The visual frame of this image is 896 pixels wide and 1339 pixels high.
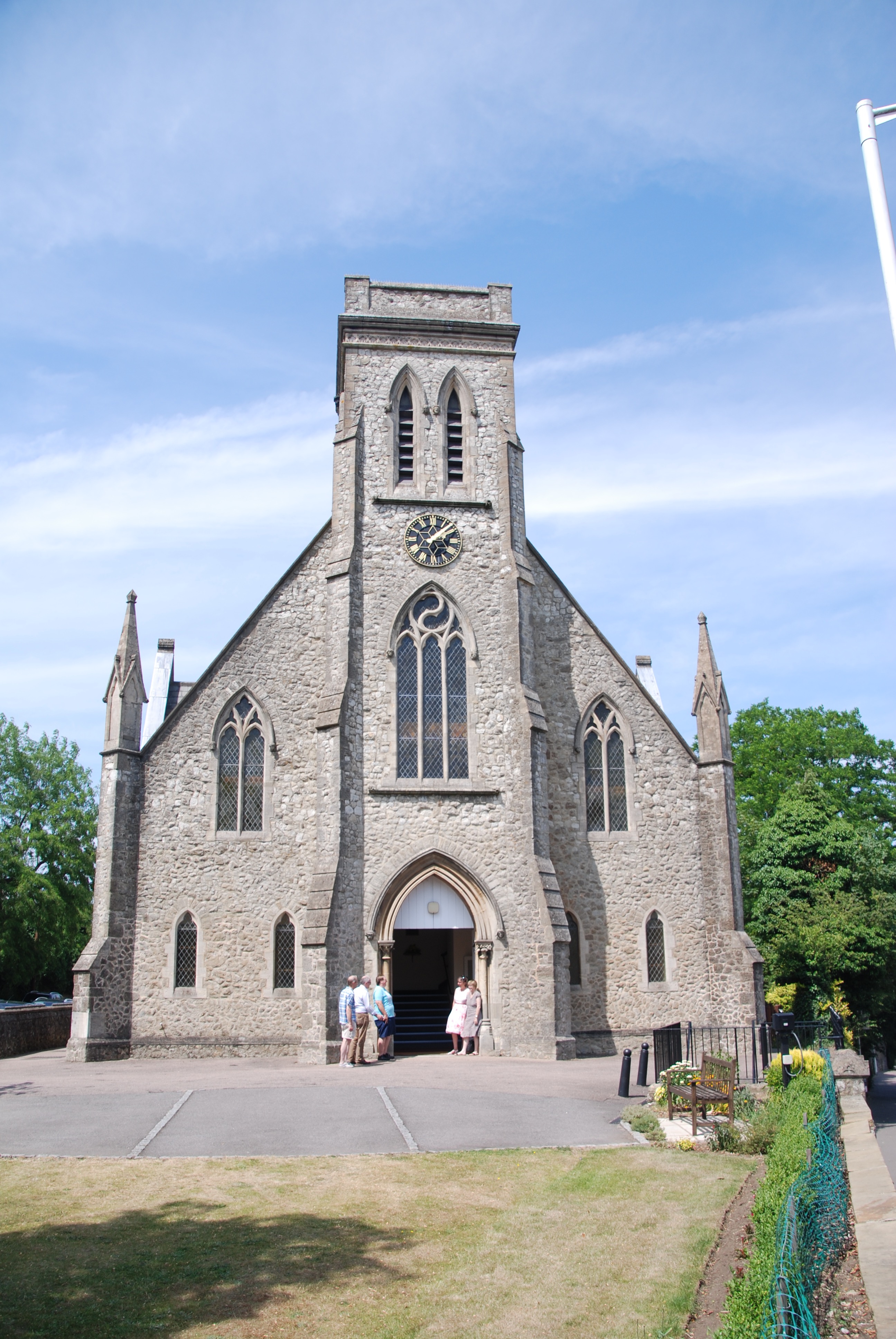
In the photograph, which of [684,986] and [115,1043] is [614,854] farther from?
[115,1043]

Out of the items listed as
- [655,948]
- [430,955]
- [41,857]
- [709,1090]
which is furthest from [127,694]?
[41,857]

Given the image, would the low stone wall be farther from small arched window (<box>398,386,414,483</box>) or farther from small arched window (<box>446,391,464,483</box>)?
small arched window (<box>446,391,464,483</box>)

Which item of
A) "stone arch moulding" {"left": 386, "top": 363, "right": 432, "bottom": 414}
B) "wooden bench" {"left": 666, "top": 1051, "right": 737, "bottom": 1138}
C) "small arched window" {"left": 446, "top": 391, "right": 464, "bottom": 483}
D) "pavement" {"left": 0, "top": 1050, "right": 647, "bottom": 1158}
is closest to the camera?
"pavement" {"left": 0, "top": 1050, "right": 647, "bottom": 1158}

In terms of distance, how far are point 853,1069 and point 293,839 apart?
40.7 feet

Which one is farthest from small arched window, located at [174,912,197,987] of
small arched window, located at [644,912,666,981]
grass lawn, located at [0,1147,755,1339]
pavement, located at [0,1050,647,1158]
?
grass lawn, located at [0,1147,755,1339]

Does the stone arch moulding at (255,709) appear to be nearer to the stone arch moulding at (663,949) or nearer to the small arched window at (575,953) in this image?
the small arched window at (575,953)

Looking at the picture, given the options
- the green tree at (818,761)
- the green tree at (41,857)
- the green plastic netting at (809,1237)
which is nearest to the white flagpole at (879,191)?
the green plastic netting at (809,1237)

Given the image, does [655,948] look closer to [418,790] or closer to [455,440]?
[418,790]

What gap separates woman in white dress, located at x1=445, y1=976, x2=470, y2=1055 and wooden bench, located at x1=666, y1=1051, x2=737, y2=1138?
8116mm

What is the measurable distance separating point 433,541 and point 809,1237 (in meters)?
19.1

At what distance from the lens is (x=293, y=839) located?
23.4m

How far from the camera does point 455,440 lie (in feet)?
85.1

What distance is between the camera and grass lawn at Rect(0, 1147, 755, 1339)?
6535 millimetres

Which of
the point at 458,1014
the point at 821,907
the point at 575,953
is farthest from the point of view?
the point at 821,907
